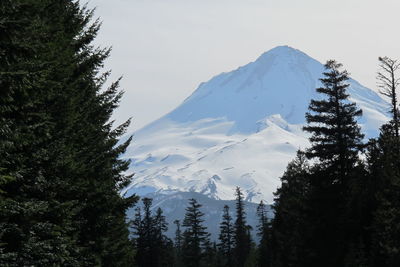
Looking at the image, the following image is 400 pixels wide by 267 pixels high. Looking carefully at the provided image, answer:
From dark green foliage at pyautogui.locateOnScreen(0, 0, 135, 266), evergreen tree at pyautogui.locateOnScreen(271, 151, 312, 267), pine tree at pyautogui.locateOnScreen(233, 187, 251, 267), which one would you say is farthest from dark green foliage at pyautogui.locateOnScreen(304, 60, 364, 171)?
pine tree at pyautogui.locateOnScreen(233, 187, 251, 267)

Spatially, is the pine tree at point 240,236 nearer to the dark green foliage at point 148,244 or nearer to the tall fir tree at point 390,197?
the dark green foliage at point 148,244

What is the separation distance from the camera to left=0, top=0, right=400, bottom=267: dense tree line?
1024 cm

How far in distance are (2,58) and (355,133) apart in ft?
74.0

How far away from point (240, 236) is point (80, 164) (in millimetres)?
72287

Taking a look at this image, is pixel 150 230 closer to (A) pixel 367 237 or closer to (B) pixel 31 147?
(A) pixel 367 237

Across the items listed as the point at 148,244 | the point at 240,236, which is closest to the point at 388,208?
the point at 148,244

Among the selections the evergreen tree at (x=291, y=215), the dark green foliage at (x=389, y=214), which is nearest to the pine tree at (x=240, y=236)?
the evergreen tree at (x=291, y=215)

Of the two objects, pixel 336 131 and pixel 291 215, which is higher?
pixel 336 131

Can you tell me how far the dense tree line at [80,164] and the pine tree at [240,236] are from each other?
46195 mm

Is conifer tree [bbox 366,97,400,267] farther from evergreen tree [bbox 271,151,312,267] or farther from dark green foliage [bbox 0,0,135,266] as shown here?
dark green foliage [bbox 0,0,135,266]

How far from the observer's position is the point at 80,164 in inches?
567

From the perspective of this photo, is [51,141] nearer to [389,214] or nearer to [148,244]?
[389,214]

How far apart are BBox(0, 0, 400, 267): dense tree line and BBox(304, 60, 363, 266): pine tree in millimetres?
53

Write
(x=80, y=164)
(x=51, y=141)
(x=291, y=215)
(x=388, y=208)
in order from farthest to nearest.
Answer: (x=291, y=215) < (x=388, y=208) < (x=80, y=164) < (x=51, y=141)
